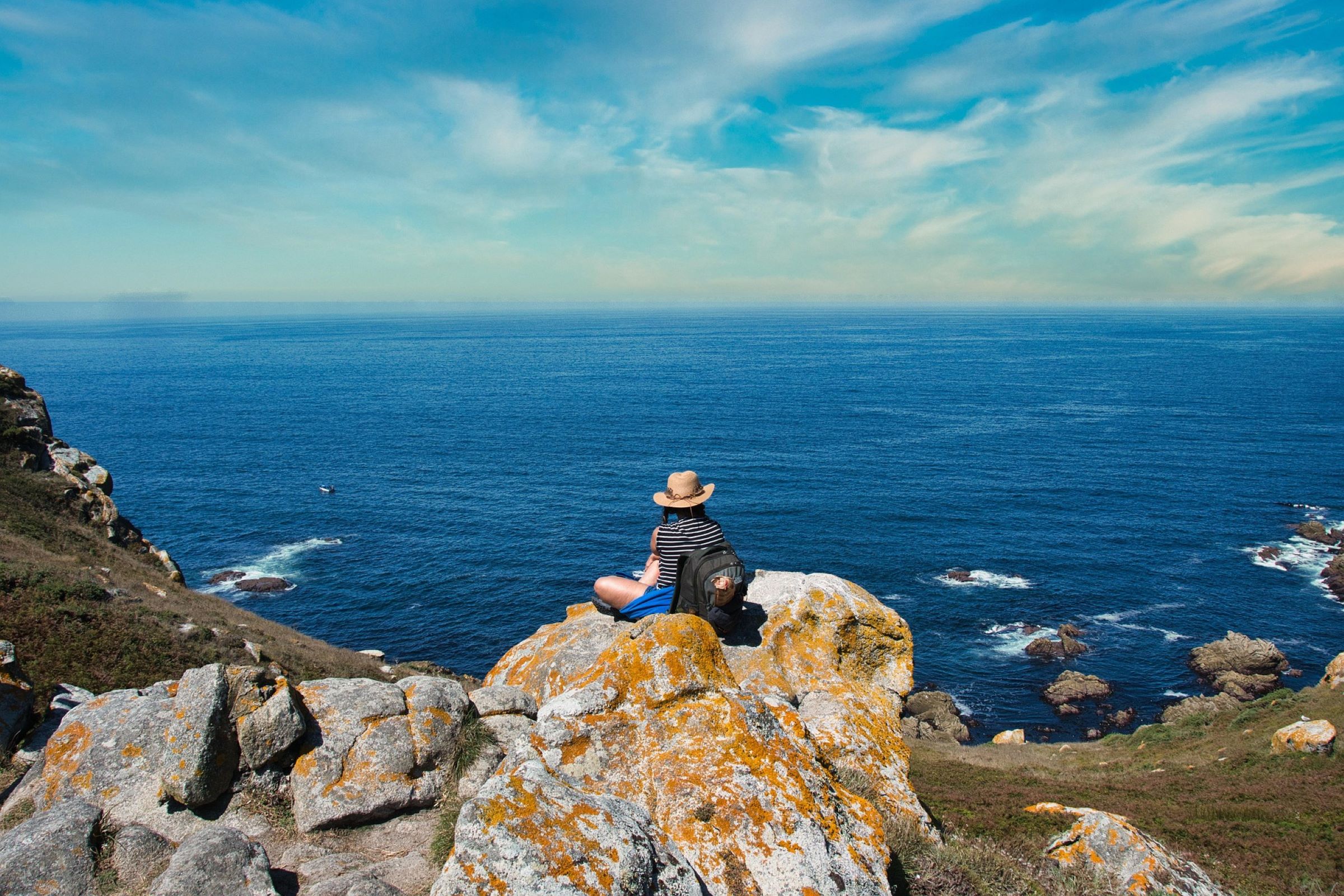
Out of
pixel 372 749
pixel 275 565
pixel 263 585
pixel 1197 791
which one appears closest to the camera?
pixel 372 749

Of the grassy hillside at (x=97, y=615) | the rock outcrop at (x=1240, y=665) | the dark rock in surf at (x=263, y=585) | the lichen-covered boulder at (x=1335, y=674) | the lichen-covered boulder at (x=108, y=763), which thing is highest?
the lichen-covered boulder at (x=108, y=763)

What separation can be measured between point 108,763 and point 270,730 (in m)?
1.72

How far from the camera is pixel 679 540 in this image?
1234cm

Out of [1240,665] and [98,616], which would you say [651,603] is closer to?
[98,616]

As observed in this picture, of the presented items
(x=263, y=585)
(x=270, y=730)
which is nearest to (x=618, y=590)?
(x=270, y=730)

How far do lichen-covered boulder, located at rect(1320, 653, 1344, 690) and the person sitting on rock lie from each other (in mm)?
40132

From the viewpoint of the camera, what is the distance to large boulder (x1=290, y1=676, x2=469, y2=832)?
8383 mm

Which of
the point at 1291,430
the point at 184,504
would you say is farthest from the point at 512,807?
the point at 1291,430

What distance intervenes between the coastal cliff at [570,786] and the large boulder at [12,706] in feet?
0.13

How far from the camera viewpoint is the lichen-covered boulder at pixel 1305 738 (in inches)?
1064

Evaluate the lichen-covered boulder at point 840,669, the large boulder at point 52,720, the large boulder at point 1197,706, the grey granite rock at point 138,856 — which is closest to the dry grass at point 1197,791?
the lichen-covered boulder at point 840,669

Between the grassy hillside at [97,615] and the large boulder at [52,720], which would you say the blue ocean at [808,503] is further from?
the large boulder at [52,720]

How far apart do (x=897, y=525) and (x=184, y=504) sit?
6886 centimetres

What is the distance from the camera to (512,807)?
20.1ft
